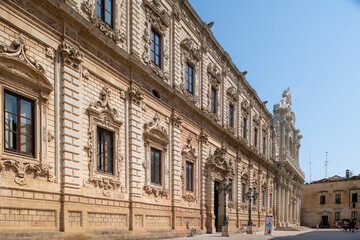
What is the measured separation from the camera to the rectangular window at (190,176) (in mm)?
19875

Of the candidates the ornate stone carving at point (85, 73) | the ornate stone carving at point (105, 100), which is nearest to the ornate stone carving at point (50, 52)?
the ornate stone carving at point (85, 73)

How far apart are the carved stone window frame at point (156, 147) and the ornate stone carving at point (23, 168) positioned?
18.6 ft

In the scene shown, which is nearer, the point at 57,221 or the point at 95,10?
the point at 57,221

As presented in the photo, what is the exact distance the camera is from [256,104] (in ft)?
119

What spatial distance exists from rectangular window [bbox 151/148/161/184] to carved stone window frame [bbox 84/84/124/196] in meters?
2.71

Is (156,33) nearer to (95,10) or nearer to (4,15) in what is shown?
(95,10)

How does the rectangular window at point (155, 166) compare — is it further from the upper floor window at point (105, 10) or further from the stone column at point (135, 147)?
the upper floor window at point (105, 10)

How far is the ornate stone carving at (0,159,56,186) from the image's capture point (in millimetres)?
9063

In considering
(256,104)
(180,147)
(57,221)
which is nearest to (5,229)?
(57,221)

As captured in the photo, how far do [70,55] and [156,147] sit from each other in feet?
21.4

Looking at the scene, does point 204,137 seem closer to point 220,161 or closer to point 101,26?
point 220,161

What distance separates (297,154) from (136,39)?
4990cm

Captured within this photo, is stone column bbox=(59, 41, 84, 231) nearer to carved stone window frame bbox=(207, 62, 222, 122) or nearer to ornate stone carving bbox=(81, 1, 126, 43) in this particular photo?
ornate stone carving bbox=(81, 1, 126, 43)

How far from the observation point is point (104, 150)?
42.7 ft
